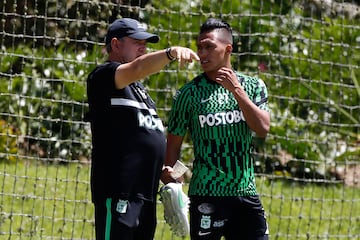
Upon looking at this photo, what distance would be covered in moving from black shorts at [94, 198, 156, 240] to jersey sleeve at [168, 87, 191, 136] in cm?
59

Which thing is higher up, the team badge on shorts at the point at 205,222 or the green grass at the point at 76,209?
the team badge on shorts at the point at 205,222

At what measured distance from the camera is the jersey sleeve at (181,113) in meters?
6.09

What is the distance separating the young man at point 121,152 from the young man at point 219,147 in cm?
37

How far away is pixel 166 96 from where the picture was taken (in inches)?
329

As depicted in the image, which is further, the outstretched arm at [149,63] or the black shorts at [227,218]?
the black shorts at [227,218]

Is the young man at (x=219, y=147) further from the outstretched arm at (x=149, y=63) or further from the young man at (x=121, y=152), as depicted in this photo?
the outstretched arm at (x=149, y=63)

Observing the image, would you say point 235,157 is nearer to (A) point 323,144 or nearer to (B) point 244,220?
(B) point 244,220

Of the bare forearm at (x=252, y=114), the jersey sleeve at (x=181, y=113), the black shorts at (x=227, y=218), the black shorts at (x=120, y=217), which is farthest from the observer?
the jersey sleeve at (x=181, y=113)

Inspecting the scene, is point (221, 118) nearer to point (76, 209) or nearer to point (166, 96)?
point (166, 96)

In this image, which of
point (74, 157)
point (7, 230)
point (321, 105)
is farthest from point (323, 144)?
point (7, 230)

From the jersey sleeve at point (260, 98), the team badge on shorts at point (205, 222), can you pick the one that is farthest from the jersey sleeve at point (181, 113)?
the team badge on shorts at point (205, 222)

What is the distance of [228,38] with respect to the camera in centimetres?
612

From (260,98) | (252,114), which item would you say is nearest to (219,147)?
(252,114)

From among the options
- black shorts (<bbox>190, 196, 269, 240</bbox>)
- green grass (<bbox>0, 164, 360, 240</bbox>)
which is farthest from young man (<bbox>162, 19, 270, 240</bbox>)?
green grass (<bbox>0, 164, 360, 240</bbox>)
